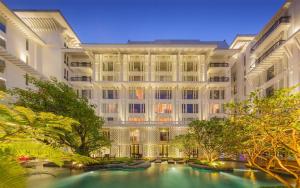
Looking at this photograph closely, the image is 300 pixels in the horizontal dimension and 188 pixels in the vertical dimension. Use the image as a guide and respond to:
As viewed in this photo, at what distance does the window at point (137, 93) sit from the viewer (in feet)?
197

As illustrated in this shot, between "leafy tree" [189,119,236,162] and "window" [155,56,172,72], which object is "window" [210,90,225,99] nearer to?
"window" [155,56,172,72]

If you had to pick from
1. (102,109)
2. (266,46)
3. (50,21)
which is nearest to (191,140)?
(266,46)

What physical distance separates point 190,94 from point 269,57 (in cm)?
2163

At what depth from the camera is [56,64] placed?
188 feet

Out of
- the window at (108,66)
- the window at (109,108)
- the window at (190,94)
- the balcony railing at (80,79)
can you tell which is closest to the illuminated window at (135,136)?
the window at (109,108)

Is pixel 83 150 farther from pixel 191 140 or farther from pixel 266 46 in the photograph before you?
pixel 266 46

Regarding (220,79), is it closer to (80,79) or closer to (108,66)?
(108,66)

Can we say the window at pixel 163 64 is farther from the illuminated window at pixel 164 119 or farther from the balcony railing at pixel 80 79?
the balcony railing at pixel 80 79

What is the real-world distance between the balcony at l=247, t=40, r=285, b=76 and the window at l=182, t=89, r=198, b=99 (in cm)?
1304

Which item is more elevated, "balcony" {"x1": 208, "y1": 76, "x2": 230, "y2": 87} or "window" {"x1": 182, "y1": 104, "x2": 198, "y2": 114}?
"balcony" {"x1": 208, "y1": 76, "x2": 230, "y2": 87}

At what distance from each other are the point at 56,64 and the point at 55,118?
53.4m

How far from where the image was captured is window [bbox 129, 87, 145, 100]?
6019cm

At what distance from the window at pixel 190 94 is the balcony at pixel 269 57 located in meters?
13.0

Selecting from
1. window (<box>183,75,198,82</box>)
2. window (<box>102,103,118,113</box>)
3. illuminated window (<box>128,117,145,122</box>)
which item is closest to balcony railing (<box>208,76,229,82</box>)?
window (<box>183,75,198,82</box>)
